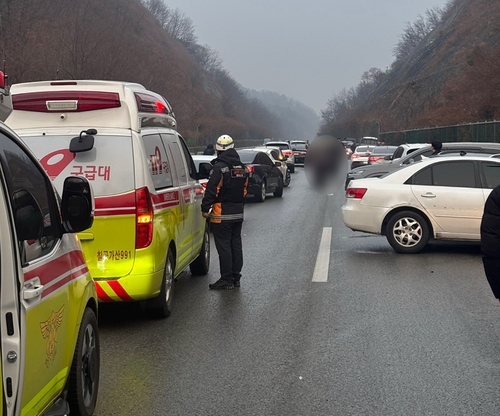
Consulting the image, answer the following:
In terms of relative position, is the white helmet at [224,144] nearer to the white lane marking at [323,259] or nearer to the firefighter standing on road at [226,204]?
the firefighter standing on road at [226,204]

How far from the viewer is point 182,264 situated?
8727 mm

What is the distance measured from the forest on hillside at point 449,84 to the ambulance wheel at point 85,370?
19012 mm

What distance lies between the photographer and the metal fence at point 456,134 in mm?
34250

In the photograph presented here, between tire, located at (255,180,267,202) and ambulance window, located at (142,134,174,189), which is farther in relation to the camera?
tire, located at (255,180,267,202)

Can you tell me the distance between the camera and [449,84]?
244 ft

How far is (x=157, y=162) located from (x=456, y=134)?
119 ft

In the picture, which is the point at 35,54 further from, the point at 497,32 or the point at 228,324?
the point at 497,32

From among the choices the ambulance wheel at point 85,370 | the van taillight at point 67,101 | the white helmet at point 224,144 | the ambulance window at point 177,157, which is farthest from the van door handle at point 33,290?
the white helmet at point 224,144

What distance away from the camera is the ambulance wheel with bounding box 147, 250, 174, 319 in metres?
7.63

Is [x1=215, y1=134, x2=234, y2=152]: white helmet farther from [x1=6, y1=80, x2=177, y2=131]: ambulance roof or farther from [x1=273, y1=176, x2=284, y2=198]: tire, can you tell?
[x1=273, y1=176, x2=284, y2=198]: tire

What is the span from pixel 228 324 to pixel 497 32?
72.0 meters

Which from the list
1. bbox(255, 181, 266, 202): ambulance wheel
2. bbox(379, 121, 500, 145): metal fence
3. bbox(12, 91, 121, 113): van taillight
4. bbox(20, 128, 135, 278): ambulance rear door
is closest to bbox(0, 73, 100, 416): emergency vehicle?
bbox(20, 128, 135, 278): ambulance rear door

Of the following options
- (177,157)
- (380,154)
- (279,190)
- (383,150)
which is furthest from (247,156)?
(177,157)

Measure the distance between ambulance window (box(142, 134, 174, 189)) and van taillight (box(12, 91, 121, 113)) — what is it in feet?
1.64
